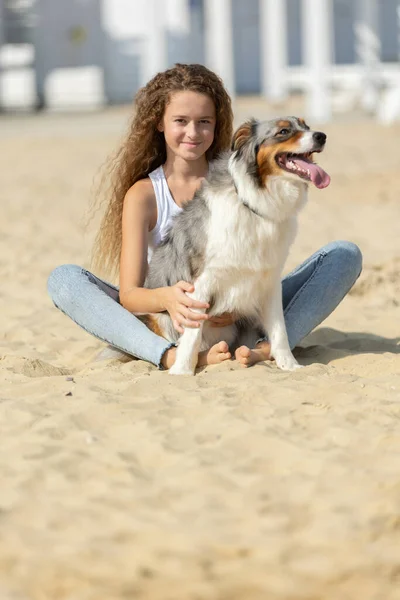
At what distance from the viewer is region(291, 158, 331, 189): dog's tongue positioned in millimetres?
3840

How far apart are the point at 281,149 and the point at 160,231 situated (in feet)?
3.26

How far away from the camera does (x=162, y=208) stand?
4656 millimetres

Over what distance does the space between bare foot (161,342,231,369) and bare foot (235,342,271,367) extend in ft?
0.22

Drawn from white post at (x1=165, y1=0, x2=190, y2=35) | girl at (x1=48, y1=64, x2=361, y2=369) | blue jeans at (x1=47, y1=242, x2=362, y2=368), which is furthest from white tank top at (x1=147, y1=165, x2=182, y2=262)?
white post at (x1=165, y1=0, x2=190, y2=35)

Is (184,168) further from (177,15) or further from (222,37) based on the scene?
(177,15)

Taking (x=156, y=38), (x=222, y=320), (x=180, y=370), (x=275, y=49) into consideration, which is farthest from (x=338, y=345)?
(x=275, y=49)

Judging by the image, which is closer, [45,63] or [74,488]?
[74,488]

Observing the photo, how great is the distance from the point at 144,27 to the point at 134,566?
82.3ft

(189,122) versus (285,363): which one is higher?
(189,122)

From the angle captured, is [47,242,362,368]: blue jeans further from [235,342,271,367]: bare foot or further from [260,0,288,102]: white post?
[260,0,288,102]: white post

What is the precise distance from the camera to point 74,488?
3.06 meters

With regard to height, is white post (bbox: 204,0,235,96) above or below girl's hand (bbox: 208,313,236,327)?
above

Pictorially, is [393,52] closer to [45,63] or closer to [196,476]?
[45,63]

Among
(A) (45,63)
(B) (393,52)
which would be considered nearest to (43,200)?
(A) (45,63)
